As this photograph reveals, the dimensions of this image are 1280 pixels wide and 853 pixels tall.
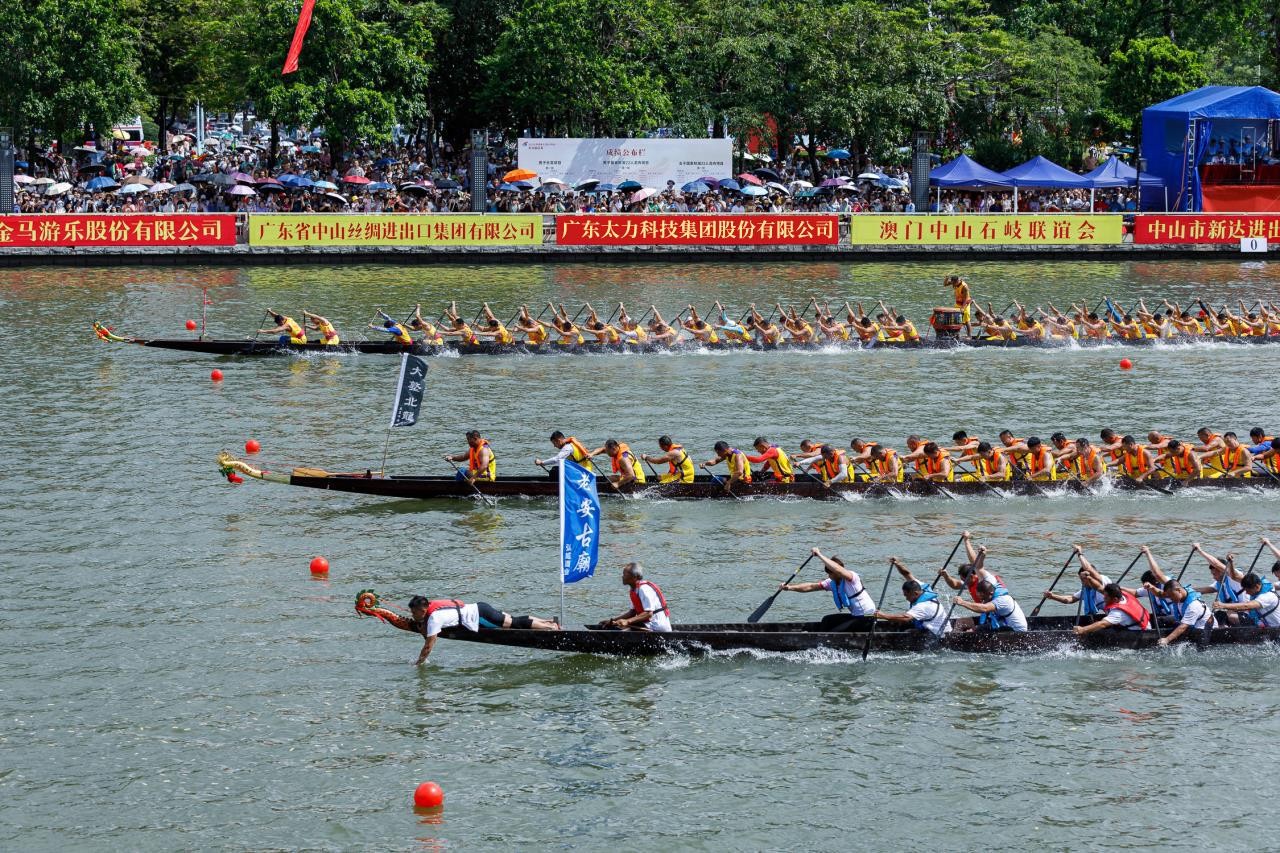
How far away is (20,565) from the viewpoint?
926 inches

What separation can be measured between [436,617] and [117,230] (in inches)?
1573

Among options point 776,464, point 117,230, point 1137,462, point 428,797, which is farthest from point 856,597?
point 117,230

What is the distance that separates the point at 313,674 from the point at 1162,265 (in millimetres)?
44560

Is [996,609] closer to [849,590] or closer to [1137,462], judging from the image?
[849,590]

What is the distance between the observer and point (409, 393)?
27312 mm

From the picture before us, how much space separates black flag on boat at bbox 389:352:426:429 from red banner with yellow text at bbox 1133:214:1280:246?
38.4 metres

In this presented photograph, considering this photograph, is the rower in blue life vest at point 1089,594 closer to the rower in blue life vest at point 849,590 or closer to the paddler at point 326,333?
the rower in blue life vest at point 849,590

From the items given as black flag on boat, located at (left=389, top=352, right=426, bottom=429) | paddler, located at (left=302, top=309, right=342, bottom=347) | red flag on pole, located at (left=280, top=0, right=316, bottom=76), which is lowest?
black flag on boat, located at (left=389, top=352, right=426, bottom=429)

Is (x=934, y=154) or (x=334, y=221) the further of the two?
(x=934, y=154)

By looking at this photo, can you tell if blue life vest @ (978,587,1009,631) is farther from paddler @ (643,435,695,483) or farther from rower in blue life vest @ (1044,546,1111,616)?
paddler @ (643,435,695,483)

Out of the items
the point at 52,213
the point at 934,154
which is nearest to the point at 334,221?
the point at 52,213

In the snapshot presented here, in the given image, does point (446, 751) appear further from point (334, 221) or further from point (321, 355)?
point (334, 221)

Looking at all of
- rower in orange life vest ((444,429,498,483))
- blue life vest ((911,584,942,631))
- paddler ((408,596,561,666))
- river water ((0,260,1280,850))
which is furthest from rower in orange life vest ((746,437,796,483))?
paddler ((408,596,561,666))

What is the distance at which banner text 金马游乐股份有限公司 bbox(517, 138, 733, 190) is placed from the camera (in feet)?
199
